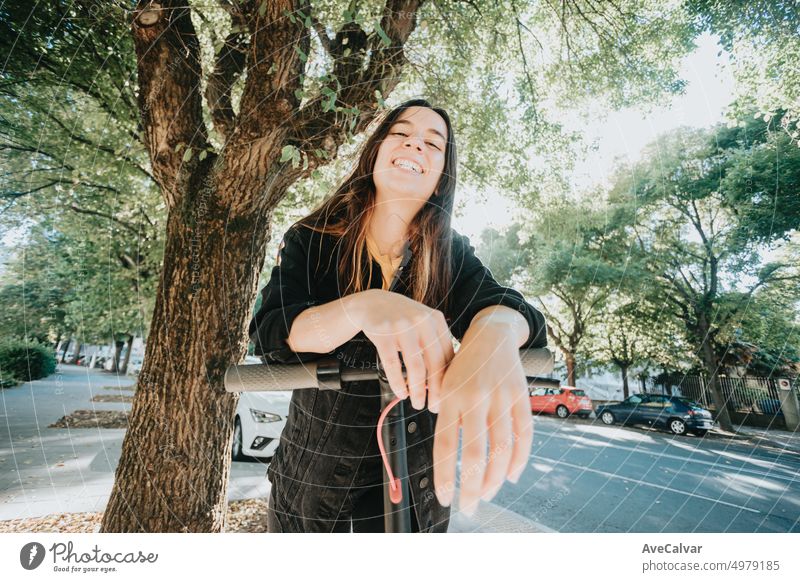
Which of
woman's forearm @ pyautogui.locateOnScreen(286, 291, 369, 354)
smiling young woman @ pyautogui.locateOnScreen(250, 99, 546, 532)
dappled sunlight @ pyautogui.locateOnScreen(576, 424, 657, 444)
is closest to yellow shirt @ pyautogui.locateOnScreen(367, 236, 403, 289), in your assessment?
smiling young woman @ pyautogui.locateOnScreen(250, 99, 546, 532)

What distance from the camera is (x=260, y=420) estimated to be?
1.29 meters

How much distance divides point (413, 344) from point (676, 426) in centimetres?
92

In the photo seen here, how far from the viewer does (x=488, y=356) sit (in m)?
0.44

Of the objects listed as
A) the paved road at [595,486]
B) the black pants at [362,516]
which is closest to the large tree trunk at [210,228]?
the paved road at [595,486]

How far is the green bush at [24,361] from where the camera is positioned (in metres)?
0.97

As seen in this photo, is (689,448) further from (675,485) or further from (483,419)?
(483,419)

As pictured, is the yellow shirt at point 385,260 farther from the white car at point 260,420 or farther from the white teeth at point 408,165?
the white car at point 260,420

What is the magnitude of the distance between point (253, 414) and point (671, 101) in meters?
1.65

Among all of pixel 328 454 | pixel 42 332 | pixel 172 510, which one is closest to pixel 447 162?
pixel 328 454

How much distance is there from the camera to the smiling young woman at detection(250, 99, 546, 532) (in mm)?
426

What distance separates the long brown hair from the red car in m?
0.33

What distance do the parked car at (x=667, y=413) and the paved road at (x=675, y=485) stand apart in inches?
1.1

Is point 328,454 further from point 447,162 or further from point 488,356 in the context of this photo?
point 447,162

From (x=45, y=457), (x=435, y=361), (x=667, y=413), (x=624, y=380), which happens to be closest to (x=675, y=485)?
(x=667, y=413)
